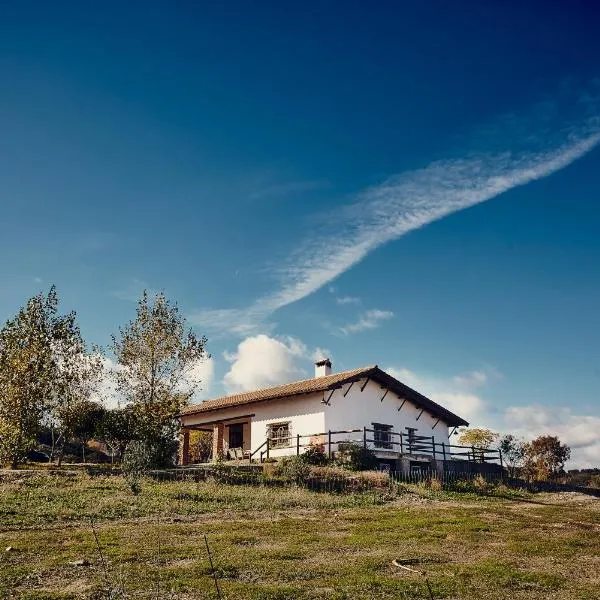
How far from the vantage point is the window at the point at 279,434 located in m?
34.1

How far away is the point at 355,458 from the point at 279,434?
→ 8.05 metres

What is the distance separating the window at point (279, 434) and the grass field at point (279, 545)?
40.9 ft

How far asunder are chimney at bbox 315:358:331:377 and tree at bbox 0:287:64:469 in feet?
51.6

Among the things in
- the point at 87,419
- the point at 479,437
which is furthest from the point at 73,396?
the point at 479,437

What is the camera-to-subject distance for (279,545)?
12609 millimetres

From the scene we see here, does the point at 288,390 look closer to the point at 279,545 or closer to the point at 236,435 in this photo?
the point at 236,435

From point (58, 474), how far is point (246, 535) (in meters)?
13.9

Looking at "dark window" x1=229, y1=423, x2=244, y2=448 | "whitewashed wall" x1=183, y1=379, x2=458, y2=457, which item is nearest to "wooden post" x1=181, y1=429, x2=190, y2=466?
"dark window" x1=229, y1=423, x2=244, y2=448

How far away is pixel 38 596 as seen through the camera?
8570 millimetres

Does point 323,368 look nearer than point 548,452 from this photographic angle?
Yes

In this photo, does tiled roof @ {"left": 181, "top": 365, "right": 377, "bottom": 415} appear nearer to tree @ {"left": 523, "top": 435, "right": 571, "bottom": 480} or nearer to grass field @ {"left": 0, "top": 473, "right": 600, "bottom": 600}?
grass field @ {"left": 0, "top": 473, "right": 600, "bottom": 600}

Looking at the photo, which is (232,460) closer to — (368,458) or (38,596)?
(368,458)

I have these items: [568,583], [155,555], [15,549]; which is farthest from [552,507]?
[15,549]

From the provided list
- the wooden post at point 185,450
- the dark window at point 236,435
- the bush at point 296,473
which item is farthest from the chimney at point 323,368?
the bush at point 296,473
